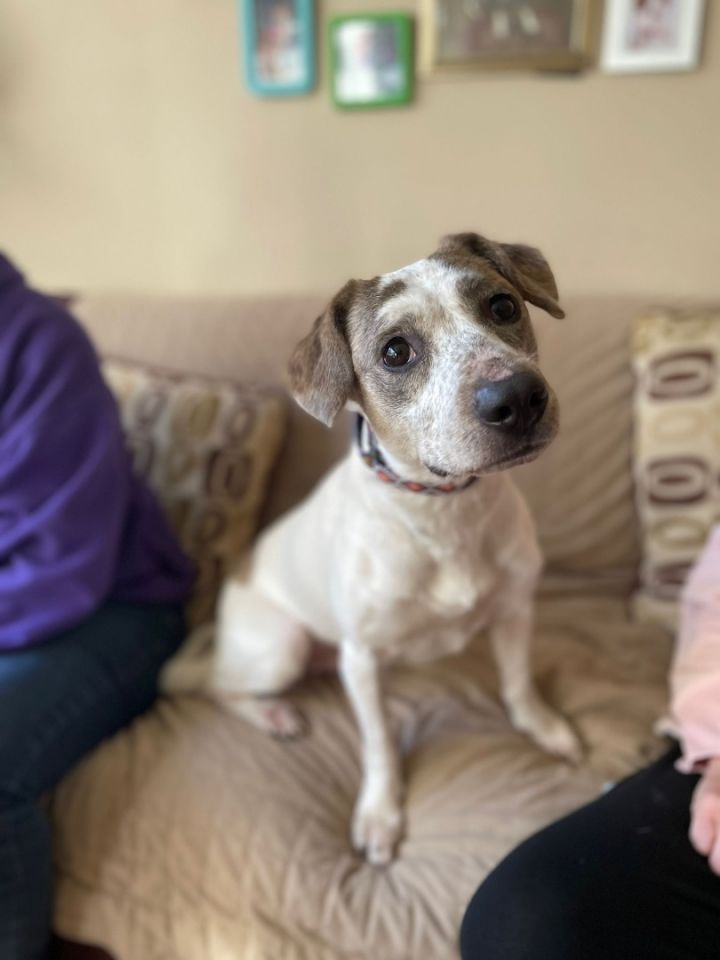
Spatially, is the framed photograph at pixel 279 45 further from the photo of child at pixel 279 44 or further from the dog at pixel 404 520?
the dog at pixel 404 520

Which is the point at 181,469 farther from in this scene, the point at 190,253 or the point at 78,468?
the point at 190,253

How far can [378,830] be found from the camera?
1.42 m

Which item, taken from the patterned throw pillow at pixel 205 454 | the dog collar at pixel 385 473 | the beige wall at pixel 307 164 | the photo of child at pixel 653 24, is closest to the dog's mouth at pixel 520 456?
the dog collar at pixel 385 473

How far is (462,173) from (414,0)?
0.44m

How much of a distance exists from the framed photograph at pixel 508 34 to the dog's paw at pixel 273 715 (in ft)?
5.46

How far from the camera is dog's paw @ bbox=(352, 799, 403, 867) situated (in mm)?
1397

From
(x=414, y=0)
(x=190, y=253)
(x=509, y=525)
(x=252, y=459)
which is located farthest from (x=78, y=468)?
(x=414, y=0)

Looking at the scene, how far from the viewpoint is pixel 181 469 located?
1.91 meters

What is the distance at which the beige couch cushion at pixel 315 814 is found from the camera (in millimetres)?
1281

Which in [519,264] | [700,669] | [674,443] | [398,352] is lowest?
[700,669]

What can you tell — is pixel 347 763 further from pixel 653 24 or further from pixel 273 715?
pixel 653 24

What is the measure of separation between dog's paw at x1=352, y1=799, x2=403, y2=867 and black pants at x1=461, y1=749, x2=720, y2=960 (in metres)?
0.26

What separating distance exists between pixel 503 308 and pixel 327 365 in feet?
0.91

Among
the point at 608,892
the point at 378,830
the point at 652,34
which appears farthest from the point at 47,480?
the point at 652,34
